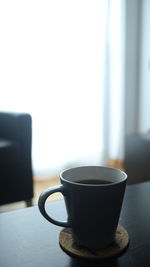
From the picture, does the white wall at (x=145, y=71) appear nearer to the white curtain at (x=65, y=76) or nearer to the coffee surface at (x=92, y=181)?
the white curtain at (x=65, y=76)

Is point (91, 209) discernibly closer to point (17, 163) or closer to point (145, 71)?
point (17, 163)

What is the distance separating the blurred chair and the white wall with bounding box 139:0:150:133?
126cm

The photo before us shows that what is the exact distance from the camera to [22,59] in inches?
78.3

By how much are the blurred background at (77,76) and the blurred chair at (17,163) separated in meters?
0.54

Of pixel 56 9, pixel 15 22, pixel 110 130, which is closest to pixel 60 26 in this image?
pixel 56 9

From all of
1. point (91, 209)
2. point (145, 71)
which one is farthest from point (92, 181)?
point (145, 71)

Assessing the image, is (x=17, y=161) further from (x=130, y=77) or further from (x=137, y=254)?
(x=130, y=77)

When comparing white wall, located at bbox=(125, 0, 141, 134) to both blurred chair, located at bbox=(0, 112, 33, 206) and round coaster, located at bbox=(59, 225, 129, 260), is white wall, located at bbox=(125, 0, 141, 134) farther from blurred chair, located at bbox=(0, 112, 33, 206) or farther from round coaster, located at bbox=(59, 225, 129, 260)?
round coaster, located at bbox=(59, 225, 129, 260)

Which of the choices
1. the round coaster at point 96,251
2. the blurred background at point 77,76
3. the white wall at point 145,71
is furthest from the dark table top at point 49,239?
the white wall at point 145,71

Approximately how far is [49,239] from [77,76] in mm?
1827

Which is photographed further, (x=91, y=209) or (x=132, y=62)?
(x=132, y=62)

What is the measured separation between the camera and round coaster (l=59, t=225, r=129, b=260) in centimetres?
43

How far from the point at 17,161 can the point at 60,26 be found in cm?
110

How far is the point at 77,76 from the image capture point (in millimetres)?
2199
